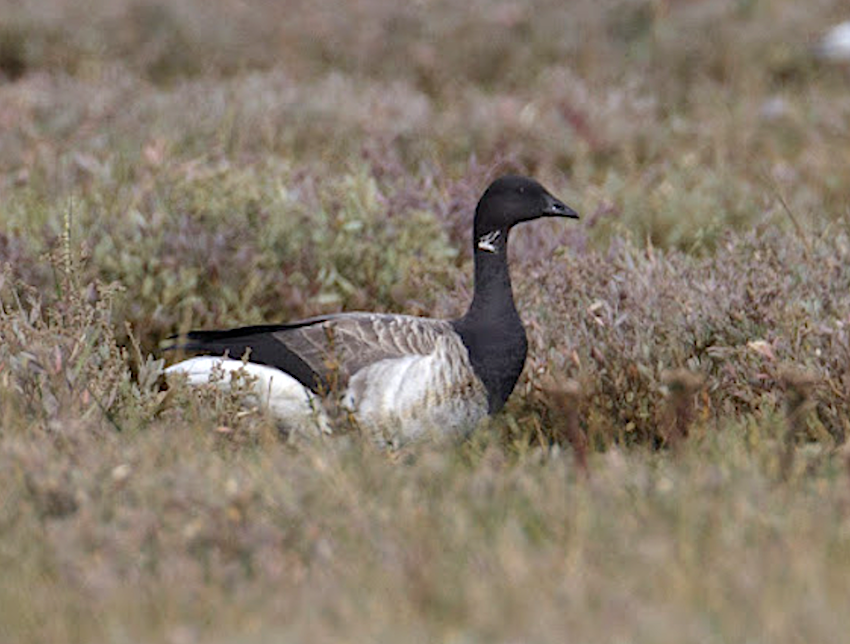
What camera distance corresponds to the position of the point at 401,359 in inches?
185

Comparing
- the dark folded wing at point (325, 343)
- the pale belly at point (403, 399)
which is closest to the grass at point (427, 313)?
the pale belly at point (403, 399)

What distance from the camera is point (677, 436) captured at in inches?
161

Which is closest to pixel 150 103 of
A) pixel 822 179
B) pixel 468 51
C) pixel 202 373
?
pixel 468 51

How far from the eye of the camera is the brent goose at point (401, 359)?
4.62 meters

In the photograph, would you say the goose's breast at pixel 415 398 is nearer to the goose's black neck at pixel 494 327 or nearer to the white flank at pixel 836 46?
the goose's black neck at pixel 494 327

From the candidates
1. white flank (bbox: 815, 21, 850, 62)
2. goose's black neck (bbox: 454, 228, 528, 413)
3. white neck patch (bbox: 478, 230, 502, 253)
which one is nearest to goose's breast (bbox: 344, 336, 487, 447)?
goose's black neck (bbox: 454, 228, 528, 413)

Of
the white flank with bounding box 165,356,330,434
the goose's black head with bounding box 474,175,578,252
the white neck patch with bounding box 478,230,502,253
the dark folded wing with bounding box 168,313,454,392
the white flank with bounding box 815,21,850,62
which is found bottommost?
the white flank with bounding box 165,356,330,434

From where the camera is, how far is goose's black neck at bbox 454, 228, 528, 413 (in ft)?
15.9

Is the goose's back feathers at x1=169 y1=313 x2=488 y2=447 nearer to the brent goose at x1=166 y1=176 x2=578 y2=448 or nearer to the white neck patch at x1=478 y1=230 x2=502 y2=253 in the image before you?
the brent goose at x1=166 y1=176 x2=578 y2=448

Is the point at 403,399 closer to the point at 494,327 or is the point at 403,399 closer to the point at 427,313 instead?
the point at 494,327

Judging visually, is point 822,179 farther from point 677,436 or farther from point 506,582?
point 506,582

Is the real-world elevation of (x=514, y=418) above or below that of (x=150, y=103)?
below

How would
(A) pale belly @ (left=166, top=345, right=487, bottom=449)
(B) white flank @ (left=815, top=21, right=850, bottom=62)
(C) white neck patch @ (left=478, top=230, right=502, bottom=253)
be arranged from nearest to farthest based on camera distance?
(A) pale belly @ (left=166, top=345, right=487, bottom=449), (C) white neck patch @ (left=478, top=230, right=502, bottom=253), (B) white flank @ (left=815, top=21, right=850, bottom=62)

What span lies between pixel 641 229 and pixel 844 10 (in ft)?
25.3
